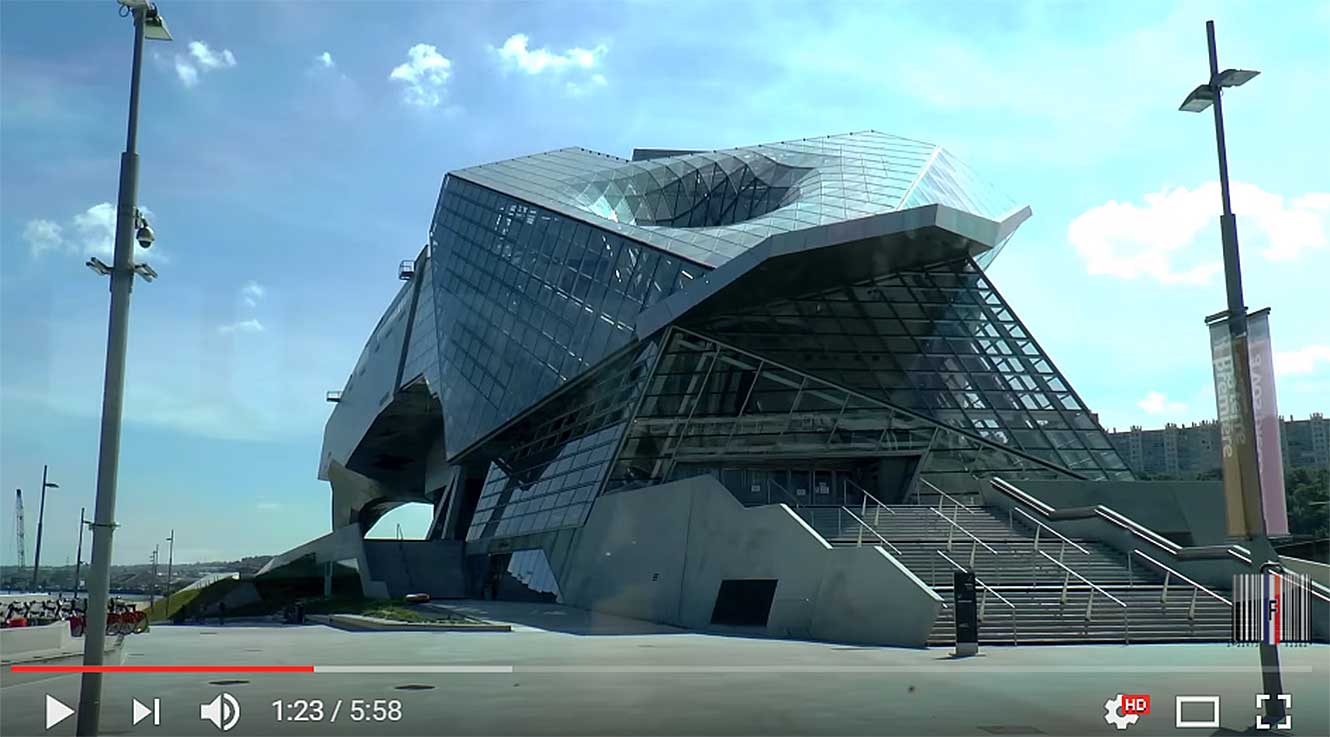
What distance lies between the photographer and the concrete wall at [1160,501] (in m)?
33.8

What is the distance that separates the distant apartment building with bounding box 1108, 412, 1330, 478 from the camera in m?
44.5

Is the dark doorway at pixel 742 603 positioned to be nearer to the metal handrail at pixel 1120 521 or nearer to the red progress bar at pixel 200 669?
the metal handrail at pixel 1120 521

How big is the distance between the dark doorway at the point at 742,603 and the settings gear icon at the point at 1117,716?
17642 millimetres

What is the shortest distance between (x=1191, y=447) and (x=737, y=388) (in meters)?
38.3

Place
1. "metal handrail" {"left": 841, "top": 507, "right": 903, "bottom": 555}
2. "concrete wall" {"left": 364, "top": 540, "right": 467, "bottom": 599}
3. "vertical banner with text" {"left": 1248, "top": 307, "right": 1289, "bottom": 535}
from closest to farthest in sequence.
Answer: "vertical banner with text" {"left": 1248, "top": 307, "right": 1289, "bottom": 535} < "metal handrail" {"left": 841, "top": 507, "right": 903, "bottom": 555} < "concrete wall" {"left": 364, "top": 540, "right": 467, "bottom": 599}

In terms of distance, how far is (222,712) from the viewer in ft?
35.3

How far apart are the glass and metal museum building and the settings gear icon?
9.73 meters

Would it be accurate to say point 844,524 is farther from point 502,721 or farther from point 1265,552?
point 502,721

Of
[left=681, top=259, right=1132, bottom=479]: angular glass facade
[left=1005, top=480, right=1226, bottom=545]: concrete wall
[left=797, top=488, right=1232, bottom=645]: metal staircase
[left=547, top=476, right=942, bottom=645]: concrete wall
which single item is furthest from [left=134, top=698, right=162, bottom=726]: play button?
[left=1005, top=480, right=1226, bottom=545]: concrete wall

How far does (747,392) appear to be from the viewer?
38875 mm

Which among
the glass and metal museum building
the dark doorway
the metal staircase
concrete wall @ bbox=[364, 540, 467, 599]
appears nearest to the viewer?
the metal staircase

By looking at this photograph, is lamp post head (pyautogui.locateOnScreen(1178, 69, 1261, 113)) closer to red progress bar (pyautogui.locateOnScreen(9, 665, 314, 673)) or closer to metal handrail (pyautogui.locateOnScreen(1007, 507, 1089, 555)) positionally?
red progress bar (pyautogui.locateOnScreen(9, 665, 314, 673))

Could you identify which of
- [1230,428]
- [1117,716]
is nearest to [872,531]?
[1230,428]

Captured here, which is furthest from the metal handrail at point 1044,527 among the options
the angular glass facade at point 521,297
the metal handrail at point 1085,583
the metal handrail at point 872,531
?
the angular glass facade at point 521,297
